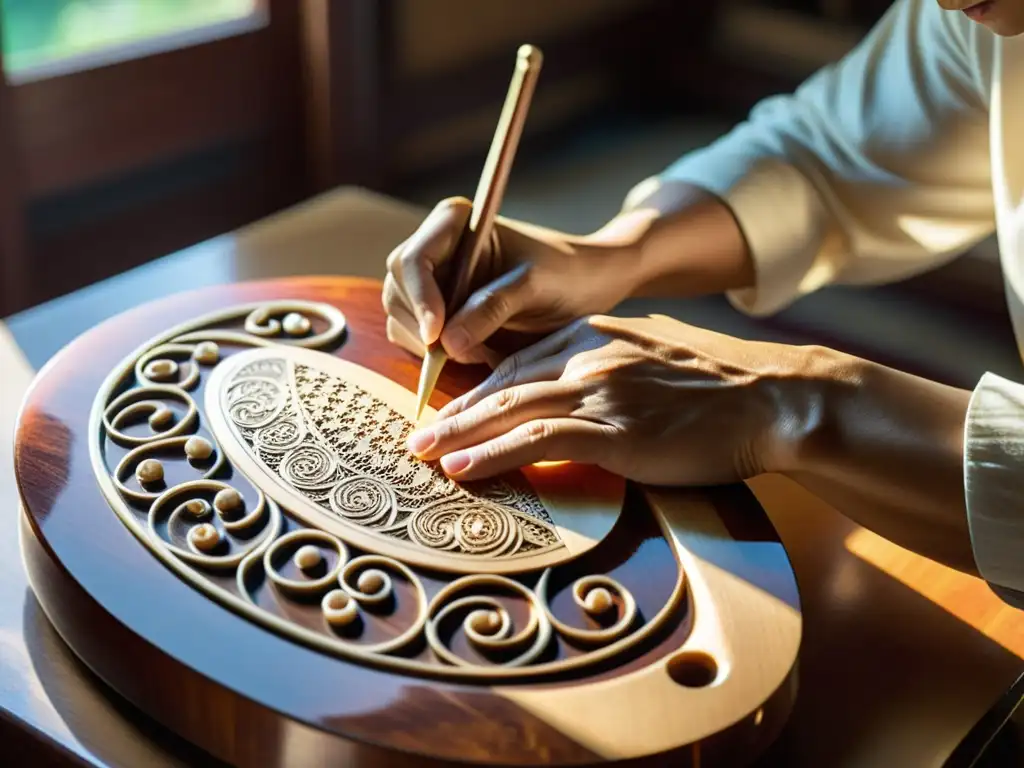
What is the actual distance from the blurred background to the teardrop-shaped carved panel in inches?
48.0

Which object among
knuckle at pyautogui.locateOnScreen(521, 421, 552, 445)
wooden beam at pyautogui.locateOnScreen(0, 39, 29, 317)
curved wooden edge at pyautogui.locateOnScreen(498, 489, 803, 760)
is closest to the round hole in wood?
curved wooden edge at pyautogui.locateOnScreen(498, 489, 803, 760)

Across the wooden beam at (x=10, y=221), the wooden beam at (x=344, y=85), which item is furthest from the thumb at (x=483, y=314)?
the wooden beam at (x=344, y=85)

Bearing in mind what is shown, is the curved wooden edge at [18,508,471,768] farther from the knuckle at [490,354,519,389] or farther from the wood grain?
the knuckle at [490,354,519,389]

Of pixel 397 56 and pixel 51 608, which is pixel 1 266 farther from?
pixel 51 608

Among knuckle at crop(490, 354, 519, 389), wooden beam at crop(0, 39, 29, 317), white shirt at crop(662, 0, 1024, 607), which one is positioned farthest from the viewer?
wooden beam at crop(0, 39, 29, 317)

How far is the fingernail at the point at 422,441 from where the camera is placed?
0.91 metres

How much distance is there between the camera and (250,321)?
1076mm

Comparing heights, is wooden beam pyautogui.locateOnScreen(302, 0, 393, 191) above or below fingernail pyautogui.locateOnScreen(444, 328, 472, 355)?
below

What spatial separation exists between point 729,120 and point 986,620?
2.55 m

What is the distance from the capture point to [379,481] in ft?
2.90

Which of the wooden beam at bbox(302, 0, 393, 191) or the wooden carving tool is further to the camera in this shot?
the wooden beam at bbox(302, 0, 393, 191)

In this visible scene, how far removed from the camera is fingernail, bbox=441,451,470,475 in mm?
892

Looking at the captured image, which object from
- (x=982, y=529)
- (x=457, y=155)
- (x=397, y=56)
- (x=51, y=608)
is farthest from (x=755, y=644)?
(x=457, y=155)

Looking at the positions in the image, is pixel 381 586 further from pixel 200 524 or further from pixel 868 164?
pixel 868 164
